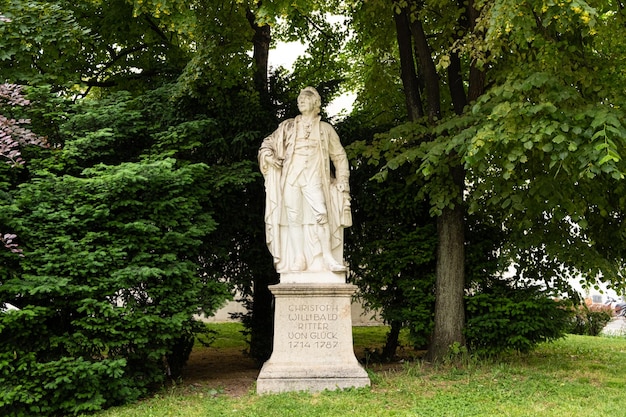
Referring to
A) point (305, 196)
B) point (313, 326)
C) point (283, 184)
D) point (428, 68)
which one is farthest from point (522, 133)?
point (313, 326)

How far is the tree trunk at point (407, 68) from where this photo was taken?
10141mm

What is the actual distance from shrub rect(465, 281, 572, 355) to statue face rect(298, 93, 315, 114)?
11.9 ft

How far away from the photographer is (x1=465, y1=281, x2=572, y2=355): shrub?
9.40m

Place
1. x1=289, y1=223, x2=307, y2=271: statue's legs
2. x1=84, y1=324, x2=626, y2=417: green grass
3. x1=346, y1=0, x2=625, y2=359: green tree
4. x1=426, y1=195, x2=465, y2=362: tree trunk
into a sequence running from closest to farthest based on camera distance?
x1=84, y1=324, x2=626, y2=417: green grass → x1=346, y1=0, x2=625, y2=359: green tree → x1=289, y1=223, x2=307, y2=271: statue's legs → x1=426, y1=195, x2=465, y2=362: tree trunk

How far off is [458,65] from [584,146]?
3.57 meters

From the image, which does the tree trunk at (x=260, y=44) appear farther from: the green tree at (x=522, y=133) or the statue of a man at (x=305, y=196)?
the statue of a man at (x=305, y=196)

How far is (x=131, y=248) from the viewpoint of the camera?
313 inches

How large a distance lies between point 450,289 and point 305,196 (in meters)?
2.62

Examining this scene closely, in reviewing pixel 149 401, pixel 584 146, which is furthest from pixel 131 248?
pixel 584 146

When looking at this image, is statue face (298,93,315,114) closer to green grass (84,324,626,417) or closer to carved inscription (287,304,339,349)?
carved inscription (287,304,339,349)

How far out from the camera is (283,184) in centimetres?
874

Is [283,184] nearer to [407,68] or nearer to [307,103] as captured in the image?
[307,103]

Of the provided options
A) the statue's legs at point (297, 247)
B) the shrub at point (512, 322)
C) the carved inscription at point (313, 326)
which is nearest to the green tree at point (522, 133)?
the shrub at point (512, 322)

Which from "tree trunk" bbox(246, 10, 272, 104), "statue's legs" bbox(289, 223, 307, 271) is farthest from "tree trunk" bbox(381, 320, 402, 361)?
"tree trunk" bbox(246, 10, 272, 104)
